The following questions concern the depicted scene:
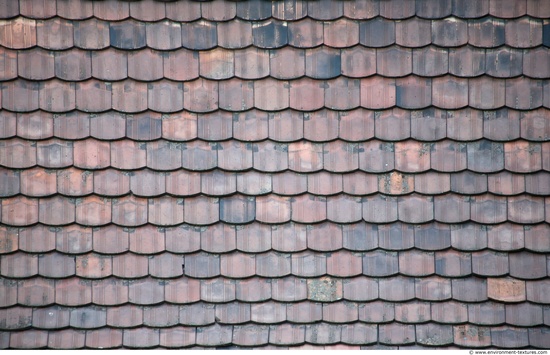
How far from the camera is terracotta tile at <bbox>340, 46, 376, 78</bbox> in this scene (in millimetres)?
3115

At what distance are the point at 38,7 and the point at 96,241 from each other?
4.44 feet

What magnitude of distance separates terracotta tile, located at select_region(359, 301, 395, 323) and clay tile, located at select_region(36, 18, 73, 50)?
7.34 feet

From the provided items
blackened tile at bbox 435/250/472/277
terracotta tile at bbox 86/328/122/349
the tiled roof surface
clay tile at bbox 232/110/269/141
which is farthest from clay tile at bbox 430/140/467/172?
terracotta tile at bbox 86/328/122/349

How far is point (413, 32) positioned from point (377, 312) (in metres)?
1.60

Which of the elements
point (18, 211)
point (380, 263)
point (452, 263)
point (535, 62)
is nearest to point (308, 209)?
point (380, 263)

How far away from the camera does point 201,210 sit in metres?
3.11

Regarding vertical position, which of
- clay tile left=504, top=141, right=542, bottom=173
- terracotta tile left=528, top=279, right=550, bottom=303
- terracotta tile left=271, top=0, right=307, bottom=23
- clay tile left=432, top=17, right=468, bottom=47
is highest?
terracotta tile left=271, top=0, right=307, bottom=23

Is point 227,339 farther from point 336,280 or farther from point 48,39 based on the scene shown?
point 48,39

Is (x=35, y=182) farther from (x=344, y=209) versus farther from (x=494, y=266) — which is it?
(x=494, y=266)

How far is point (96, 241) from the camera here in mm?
3107

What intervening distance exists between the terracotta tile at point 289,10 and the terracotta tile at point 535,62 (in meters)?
1.28

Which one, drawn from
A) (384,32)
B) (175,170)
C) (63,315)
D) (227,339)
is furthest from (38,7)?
(227,339)

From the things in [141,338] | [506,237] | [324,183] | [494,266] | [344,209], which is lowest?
[141,338]

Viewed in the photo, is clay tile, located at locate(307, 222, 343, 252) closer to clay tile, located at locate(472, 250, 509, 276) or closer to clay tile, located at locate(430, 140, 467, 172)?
clay tile, located at locate(430, 140, 467, 172)
